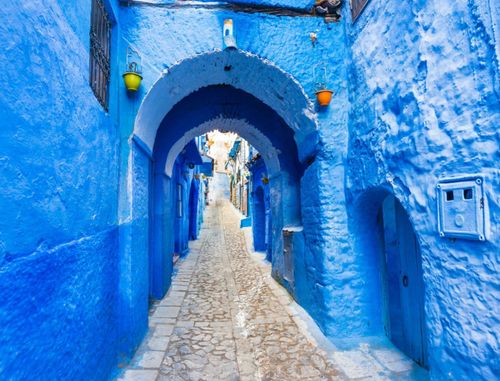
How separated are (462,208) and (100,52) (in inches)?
134

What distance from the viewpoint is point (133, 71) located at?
345 centimetres

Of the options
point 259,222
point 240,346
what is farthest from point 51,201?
point 259,222

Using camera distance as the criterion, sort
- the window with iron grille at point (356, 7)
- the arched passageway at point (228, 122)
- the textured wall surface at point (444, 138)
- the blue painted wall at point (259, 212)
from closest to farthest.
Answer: the textured wall surface at point (444, 138) → the window with iron grille at point (356, 7) → the arched passageway at point (228, 122) → the blue painted wall at point (259, 212)

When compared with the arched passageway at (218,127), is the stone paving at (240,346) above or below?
below

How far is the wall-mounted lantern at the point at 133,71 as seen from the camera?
3.36 m

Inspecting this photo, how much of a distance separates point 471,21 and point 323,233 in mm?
2624

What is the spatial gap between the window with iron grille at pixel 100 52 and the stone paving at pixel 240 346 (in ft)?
9.36

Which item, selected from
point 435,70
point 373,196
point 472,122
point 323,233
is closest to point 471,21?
point 435,70

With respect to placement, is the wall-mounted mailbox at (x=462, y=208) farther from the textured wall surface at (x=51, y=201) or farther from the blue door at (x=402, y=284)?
the textured wall surface at (x=51, y=201)

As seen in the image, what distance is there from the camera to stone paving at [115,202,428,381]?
10.0 ft

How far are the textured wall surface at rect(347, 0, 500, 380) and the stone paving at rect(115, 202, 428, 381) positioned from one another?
1109 mm

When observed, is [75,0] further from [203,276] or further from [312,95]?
[203,276]

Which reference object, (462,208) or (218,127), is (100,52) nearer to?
(462,208)

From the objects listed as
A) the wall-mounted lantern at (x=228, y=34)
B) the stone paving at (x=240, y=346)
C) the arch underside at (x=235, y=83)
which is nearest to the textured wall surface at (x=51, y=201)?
the stone paving at (x=240, y=346)
